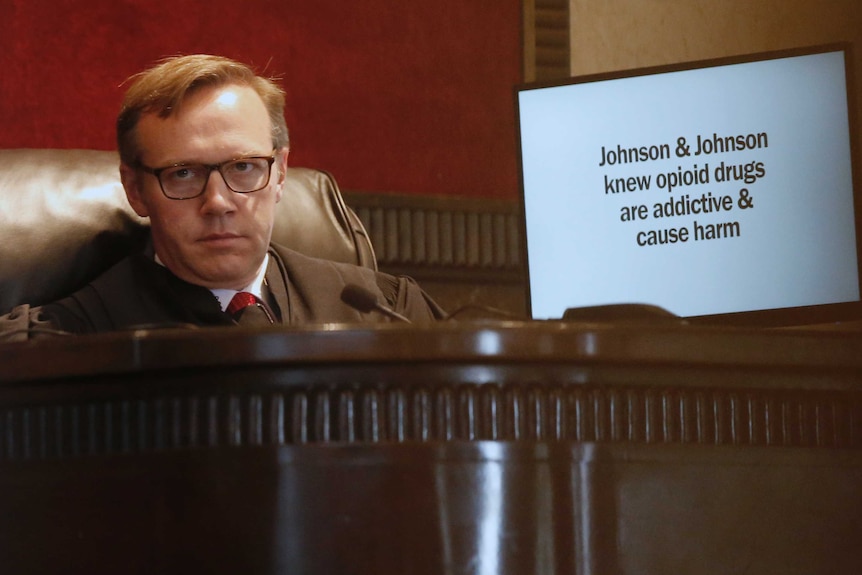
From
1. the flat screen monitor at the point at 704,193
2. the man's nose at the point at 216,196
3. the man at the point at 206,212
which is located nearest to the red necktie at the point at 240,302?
the man at the point at 206,212

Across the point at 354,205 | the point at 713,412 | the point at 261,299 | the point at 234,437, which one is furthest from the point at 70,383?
the point at 354,205

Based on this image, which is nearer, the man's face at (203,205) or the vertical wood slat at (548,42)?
the man's face at (203,205)

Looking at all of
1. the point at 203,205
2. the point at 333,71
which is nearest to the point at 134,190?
the point at 203,205

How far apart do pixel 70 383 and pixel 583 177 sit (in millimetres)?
1185

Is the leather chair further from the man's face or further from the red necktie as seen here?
the red necktie

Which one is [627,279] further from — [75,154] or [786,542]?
[786,542]

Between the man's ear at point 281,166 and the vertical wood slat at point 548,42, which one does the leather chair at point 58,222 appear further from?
the vertical wood slat at point 548,42

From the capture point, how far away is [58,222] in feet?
5.82

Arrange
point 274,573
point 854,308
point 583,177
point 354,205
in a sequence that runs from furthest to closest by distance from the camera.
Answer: point 354,205 < point 583,177 < point 854,308 < point 274,573

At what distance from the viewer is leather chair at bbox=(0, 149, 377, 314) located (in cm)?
174

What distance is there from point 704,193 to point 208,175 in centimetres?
72

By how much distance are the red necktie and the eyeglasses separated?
15 centimetres

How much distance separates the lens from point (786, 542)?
92cm

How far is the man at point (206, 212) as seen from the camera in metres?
1.83
